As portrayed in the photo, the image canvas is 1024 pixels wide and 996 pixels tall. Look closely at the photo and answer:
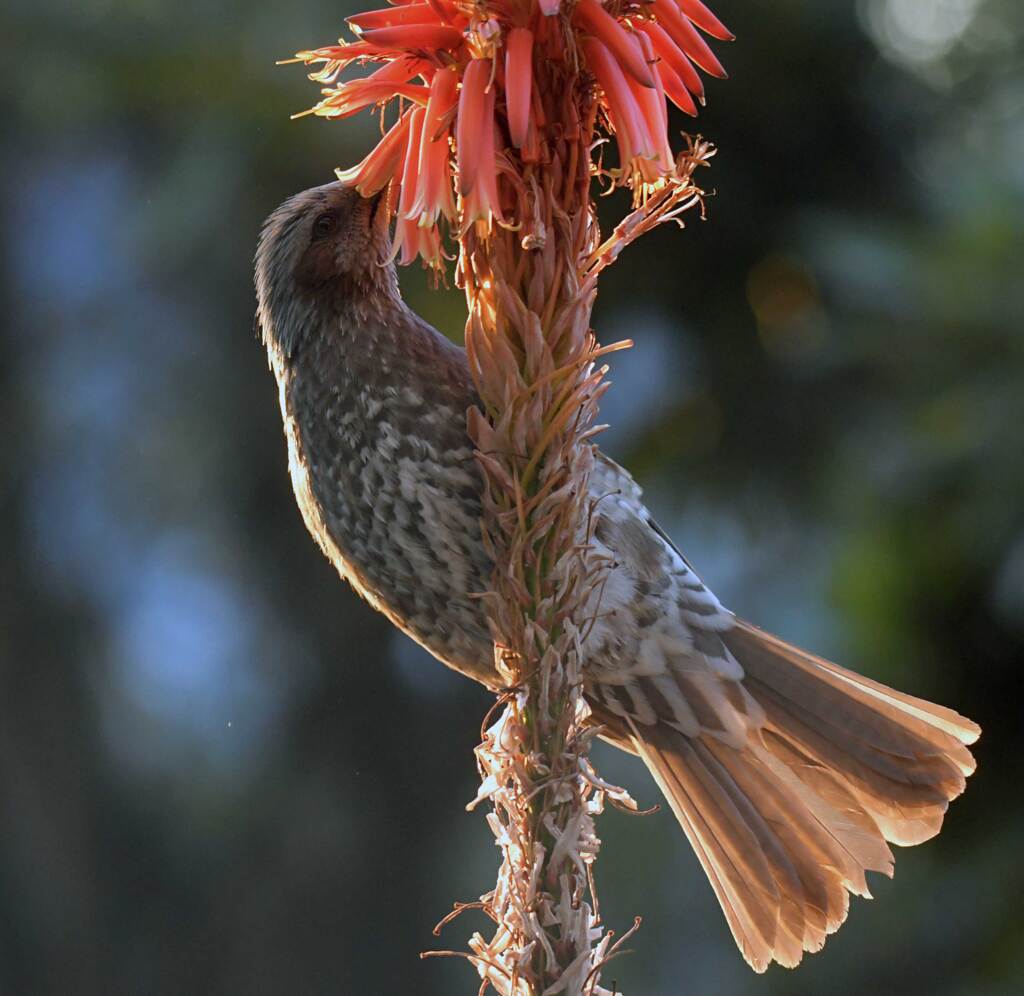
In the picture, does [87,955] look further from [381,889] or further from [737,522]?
[737,522]

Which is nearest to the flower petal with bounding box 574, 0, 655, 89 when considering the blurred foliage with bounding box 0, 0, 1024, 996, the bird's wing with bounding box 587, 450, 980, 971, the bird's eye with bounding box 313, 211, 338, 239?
the bird's wing with bounding box 587, 450, 980, 971

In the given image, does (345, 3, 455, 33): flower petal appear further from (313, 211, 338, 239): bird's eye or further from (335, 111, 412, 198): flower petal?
(313, 211, 338, 239): bird's eye

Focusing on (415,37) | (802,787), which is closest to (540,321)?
(415,37)

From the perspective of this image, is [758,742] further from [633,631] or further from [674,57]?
[674,57]

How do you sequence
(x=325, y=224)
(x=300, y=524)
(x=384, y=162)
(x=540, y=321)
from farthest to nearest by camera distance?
1. (x=300, y=524)
2. (x=325, y=224)
3. (x=384, y=162)
4. (x=540, y=321)

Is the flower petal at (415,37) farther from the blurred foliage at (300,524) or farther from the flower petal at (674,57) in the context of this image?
the blurred foliage at (300,524)
